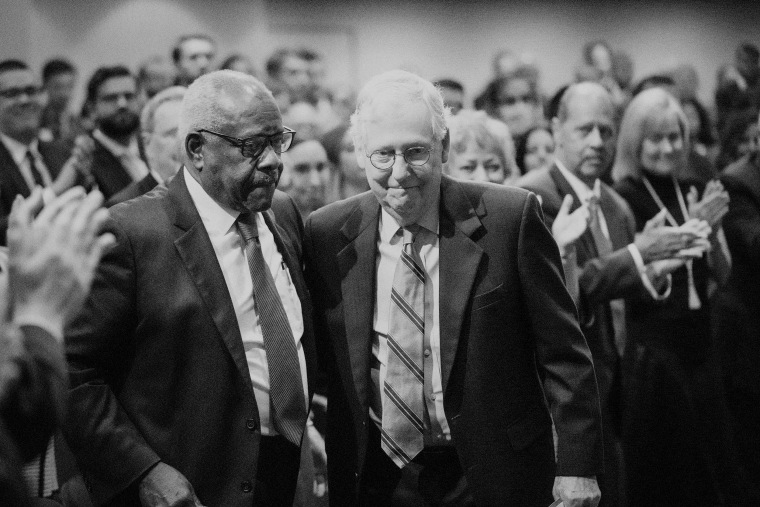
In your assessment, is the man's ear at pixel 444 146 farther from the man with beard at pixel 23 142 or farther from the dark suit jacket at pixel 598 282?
the man with beard at pixel 23 142

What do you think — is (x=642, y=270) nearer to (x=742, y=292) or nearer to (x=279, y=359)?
(x=742, y=292)

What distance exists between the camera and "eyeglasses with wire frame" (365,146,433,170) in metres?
2.85

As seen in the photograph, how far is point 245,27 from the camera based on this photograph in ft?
37.2

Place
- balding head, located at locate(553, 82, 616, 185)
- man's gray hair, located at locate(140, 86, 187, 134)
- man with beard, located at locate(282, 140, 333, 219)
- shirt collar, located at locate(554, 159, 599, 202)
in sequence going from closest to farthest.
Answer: shirt collar, located at locate(554, 159, 599, 202), balding head, located at locate(553, 82, 616, 185), man's gray hair, located at locate(140, 86, 187, 134), man with beard, located at locate(282, 140, 333, 219)

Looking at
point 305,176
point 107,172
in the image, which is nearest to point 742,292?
point 305,176

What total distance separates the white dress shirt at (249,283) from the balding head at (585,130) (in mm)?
1741

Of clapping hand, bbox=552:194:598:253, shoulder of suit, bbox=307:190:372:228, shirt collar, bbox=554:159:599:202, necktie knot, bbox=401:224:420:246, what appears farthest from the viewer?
shirt collar, bbox=554:159:599:202

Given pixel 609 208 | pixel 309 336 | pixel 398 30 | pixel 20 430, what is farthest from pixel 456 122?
pixel 398 30

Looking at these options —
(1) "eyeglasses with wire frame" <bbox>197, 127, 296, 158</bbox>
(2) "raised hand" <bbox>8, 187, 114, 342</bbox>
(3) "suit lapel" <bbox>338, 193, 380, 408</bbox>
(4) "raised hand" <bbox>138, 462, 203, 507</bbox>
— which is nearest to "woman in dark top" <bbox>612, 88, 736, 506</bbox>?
(3) "suit lapel" <bbox>338, 193, 380, 408</bbox>

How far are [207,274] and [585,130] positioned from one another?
6.96 ft

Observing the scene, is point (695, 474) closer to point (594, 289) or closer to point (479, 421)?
point (594, 289)

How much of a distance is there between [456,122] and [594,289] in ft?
3.22

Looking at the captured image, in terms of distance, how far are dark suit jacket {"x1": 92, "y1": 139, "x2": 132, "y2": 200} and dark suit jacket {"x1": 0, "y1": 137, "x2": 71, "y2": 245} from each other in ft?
1.19

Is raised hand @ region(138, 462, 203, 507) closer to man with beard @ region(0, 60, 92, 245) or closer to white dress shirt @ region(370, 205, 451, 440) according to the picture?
white dress shirt @ region(370, 205, 451, 440)
